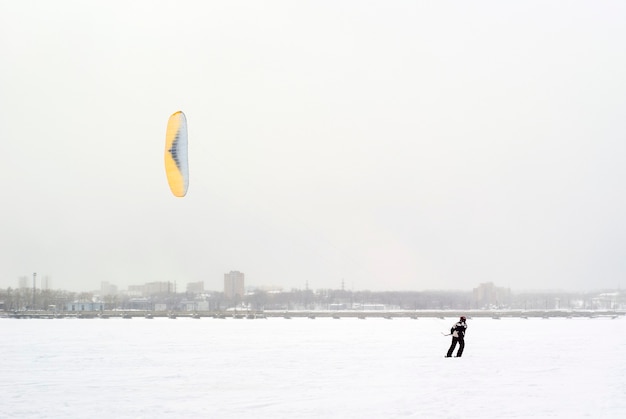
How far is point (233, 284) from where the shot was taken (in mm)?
182750

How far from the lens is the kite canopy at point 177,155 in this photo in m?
24.0

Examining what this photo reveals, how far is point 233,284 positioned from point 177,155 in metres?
160

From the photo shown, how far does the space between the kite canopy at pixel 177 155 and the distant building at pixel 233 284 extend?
515ft

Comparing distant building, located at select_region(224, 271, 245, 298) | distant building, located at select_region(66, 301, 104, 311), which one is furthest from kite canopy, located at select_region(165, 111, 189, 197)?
distant building, located at select_region(224, 271, 245, 298)
